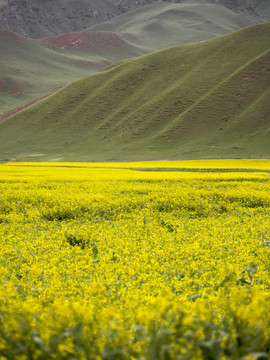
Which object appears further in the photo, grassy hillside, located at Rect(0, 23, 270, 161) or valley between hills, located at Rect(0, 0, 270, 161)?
grassy hillside, located at Rect(0, 23, 270, 161)

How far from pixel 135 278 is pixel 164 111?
10963 cm

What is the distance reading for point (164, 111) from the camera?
114 meters

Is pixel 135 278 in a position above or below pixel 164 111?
below

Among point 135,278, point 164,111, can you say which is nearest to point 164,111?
point 164,111

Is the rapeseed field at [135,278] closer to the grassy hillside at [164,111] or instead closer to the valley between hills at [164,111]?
the valley between hills at [164,111]

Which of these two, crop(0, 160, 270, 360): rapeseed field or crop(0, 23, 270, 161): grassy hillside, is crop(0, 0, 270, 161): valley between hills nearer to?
crop(0, 23, 270, 161): grassy hillside

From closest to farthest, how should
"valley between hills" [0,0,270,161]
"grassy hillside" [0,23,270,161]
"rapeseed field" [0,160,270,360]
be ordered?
"rapeseed field" [0,160,270,360], "valley between hills" [0,0,270,161], "grassy hillside" [0,23,270,161]

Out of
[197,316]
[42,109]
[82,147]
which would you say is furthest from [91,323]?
[42,109]

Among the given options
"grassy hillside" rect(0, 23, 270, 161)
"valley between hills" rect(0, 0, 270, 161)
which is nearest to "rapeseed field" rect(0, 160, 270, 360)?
"valley between hills" rect(0, 0, 270, 161)

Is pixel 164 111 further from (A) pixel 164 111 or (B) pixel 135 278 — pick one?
(B) pixel 135 278

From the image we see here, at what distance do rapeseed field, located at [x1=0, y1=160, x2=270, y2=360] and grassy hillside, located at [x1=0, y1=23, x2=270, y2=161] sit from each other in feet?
223

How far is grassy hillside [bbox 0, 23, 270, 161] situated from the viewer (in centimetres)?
9451

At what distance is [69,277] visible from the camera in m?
7.44

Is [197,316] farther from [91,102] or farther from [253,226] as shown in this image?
[91,102]
